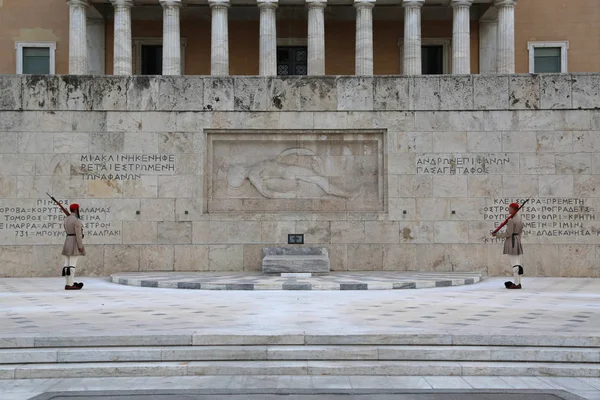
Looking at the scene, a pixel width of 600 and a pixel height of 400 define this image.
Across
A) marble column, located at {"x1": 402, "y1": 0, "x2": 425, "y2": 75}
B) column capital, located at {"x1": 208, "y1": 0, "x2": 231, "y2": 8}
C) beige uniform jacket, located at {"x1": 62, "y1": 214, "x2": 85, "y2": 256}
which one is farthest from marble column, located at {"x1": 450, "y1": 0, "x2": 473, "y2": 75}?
beige uniform jacket, located at {"x1": 62, "y1": 214, "x2": 85, "y2": 256}

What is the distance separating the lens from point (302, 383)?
29.2ft

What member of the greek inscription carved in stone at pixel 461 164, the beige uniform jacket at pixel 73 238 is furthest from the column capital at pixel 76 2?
the beige uniform jacket at pixel 73 238

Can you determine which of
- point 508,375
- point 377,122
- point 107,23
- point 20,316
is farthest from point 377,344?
point 107,23

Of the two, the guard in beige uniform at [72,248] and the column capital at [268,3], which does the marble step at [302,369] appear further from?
the column capital at [268,3]

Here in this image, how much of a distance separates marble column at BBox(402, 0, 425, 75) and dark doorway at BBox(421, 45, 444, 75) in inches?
216

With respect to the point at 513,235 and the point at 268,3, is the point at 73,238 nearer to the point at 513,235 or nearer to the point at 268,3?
the point at 513,235

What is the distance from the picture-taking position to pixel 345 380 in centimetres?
908

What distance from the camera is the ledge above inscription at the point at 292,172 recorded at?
73.5 feet

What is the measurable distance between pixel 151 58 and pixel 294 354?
44022 millimetres

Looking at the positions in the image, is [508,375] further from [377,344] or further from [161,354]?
[161,354]

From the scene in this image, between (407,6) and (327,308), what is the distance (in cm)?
3608

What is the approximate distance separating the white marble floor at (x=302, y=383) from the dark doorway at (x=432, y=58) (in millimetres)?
43719

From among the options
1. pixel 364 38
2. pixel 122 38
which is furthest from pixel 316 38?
pixel 122 38

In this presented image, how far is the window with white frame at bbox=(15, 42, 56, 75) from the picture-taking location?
49.4m
